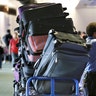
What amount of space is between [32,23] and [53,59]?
126cm

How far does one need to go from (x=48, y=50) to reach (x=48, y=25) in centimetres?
94

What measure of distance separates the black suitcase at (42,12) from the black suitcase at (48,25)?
0.34 ft

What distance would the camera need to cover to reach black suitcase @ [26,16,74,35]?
207 inches

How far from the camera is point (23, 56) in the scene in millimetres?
5578

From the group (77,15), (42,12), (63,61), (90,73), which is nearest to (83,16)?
(77,15)

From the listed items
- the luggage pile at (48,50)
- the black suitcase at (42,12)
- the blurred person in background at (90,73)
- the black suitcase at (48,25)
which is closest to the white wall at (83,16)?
the luggage pile at (48,50)

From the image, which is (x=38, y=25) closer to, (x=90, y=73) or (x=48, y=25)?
(x=48, y=25)

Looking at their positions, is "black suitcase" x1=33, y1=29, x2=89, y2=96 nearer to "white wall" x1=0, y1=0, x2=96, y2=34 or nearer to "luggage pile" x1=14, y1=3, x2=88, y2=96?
"luggage pile" x1=14, y1=3, x2=88, y2=96

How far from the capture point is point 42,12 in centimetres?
547

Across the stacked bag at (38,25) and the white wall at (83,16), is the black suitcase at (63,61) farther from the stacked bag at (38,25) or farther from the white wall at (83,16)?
the white wall at (83,16)

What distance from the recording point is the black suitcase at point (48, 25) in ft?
17.3

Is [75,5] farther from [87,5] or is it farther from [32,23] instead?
[32,23]

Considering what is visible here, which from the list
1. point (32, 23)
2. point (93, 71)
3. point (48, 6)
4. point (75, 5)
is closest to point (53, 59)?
point (93, 71)

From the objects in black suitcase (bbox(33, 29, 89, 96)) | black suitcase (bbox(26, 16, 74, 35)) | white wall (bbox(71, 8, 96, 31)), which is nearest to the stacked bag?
black suitcase (bbox(26, 16, 74, 35))
